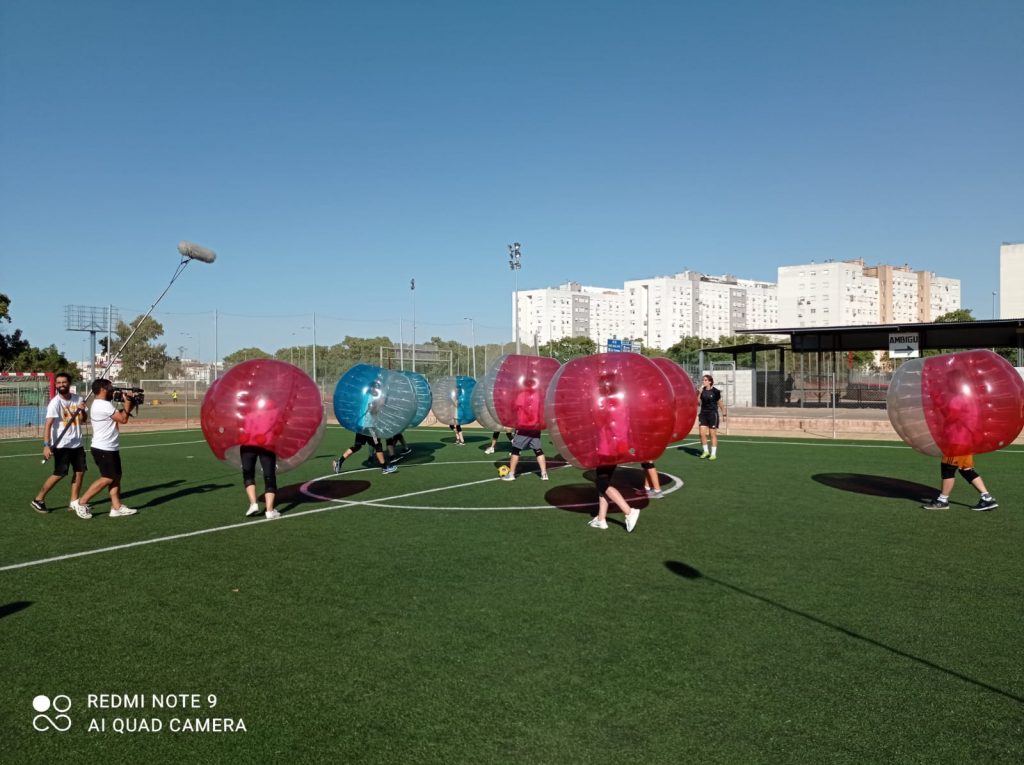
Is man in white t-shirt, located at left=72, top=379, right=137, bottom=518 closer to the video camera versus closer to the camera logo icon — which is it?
the video camera

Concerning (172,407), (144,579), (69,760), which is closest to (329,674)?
(69,760)

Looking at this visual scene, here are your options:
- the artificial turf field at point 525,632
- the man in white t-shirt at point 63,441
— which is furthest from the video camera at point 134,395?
the artificial turf field at point 525,632

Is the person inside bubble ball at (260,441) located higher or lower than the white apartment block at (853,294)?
lower

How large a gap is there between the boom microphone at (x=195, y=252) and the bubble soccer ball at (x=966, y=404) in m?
14.1

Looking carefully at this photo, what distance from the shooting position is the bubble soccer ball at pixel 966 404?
10.0 metres

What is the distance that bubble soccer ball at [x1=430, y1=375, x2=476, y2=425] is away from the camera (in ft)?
68.9

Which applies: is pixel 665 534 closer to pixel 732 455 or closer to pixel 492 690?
pixel 492 690

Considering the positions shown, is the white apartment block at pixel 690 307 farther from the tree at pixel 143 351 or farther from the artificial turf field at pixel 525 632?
the artificial turf field at pixel 525 632

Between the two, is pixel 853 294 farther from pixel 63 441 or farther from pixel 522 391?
pixel 63 441

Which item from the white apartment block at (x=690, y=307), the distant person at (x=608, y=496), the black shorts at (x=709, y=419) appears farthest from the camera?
the white apartment block at (x=690, y=307)

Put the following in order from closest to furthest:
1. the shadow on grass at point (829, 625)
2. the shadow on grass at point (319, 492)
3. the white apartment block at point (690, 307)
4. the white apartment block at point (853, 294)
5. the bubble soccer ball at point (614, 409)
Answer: the shadow on grass at point (829, 625) → the bubble soccer ball at point (614, 409) → the shadow on grass at point (319, 492) → the white apartment block at point (853, 294) → the white apartment block at point (690, 307)

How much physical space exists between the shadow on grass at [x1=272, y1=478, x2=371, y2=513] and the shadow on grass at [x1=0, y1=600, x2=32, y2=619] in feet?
15.3

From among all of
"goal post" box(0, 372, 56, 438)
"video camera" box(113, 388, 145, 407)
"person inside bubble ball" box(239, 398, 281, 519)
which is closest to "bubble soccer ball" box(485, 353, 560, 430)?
"person inside bubble ball" box(239, 398, 281, 519)

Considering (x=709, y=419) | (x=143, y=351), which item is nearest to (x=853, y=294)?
(x=143, y=351)
